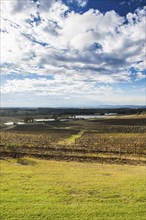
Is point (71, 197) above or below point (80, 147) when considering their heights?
above

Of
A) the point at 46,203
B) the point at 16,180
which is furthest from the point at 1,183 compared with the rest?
the point at 46,203

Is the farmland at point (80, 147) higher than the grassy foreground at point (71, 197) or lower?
lower

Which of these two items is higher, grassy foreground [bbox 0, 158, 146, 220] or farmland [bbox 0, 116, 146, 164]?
grassy foreground [bbox 0, 158, 146, 220]

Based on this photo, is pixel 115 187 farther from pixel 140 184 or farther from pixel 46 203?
pixel 46 203

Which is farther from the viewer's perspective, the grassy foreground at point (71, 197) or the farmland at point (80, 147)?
the farmland at point (80, 147)

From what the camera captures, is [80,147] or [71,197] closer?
[71,197]

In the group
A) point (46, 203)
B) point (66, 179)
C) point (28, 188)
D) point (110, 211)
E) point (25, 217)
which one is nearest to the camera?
point (25, 217)

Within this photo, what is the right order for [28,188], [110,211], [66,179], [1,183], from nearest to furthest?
[110,211], [28,188], [1,183], [66,179]

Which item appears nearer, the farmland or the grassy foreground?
the grassy foreground
